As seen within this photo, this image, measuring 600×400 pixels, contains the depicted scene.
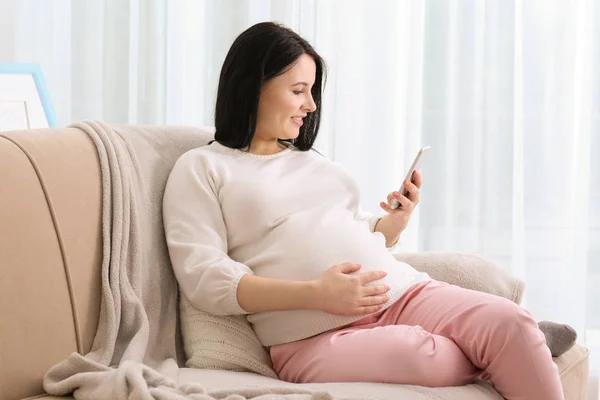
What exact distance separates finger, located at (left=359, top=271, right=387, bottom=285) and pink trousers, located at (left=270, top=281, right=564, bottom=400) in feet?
0.28

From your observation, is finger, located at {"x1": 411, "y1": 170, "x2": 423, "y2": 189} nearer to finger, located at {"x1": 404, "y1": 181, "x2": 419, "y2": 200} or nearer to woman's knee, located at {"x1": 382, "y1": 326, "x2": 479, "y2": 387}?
finger, located at {"x1": 404, "y1": 181, "x2": 419, "y2": 200}

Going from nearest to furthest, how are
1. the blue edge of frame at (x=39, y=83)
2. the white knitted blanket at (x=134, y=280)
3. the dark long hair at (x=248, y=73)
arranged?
the white knitted blanket at (x=134, y=280) < the dark long hair at (x=248, y=73) < the blue edge of frame at (x=39, y=83)

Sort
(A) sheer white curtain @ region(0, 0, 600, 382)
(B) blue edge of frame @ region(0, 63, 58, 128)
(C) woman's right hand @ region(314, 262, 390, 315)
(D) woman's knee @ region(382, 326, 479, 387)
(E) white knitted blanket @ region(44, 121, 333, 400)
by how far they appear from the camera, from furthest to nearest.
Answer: (A) sheer white curtain @ region(0, 0, 600, 382), (B) blue edge of frame @ region(0, 63, 58, 128), (C) woman's right hand @ region(314, 262, 390, 315), (D) woman's knee @ region(382, 326, 479, 387), (E) white knitted blanket @ region(44, 121, 333, 400)

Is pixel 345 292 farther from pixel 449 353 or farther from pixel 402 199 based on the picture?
pixel 402 199

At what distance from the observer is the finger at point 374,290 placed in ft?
5.02

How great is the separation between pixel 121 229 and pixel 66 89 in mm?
1582

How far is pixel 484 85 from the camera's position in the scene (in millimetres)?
2730

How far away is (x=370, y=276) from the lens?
1549mm

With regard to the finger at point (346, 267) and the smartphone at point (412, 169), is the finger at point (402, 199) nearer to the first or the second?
the smartphone at point (412, 169)

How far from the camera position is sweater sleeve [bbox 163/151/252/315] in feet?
5.06

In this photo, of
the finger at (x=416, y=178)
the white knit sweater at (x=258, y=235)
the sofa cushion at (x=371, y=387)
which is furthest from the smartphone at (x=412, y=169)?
the sofa cushion at (x=371, y=387)

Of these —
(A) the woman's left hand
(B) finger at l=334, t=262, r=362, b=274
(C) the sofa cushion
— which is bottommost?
(C) the sofa cushion

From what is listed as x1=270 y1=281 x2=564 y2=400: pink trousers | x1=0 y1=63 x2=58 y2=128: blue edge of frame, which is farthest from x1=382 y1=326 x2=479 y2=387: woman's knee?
x1=0 y1=63 x2=58 y2=128: blue edge of frame

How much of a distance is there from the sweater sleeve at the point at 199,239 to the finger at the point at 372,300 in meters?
0.22
